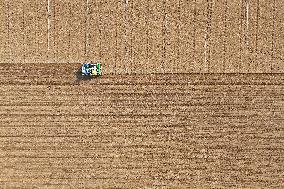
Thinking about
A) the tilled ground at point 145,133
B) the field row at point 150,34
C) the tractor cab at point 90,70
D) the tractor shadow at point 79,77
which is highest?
the field row at point 150,34

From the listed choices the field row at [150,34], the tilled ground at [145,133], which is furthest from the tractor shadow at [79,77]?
the field row at [150,34]

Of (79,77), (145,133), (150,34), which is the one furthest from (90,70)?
(145,133)

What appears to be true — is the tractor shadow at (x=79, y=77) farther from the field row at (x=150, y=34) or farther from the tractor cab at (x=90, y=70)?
the field row at (x=150, y=34)

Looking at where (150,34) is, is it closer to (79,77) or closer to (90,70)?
(90,70)

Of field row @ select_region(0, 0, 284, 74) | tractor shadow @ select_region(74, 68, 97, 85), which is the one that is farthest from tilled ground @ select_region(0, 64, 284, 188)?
field row @ select_region(0, 0, 284, 74)

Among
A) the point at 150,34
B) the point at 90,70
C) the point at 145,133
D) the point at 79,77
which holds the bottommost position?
the point at 145,133

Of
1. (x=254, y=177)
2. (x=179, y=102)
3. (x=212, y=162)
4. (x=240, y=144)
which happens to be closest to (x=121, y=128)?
(x=179, y=102)

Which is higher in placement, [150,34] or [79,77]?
[150,34]

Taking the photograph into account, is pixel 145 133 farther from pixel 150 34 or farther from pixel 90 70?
pixel 150 34

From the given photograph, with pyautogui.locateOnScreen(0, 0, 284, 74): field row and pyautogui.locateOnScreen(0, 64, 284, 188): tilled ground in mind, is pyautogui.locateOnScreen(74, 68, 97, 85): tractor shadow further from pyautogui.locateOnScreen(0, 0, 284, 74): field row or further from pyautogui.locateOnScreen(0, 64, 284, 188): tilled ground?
pyautogui.locateOnScreen(0, 0, 284, 74): field row
